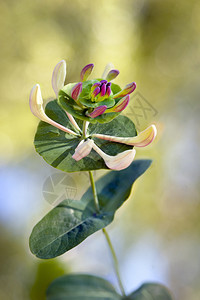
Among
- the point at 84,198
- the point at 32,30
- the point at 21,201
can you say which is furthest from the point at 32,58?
the point at 84,198

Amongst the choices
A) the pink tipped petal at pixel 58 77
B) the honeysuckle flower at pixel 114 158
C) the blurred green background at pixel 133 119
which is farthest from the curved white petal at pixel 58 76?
the blurred green background at pixel 133 119

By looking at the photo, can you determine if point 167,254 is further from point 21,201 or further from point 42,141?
point 42,141

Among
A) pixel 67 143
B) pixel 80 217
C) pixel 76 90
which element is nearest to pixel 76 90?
pixel 76 90

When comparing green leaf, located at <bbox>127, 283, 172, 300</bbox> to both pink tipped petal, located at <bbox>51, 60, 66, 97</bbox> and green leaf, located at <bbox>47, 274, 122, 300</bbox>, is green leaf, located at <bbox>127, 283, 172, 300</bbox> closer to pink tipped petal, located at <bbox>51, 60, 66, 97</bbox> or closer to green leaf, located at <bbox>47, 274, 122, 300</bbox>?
green leaf, located at <bbox>47, 274, 122, 300</bbox>

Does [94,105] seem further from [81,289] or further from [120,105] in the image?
[81,289]

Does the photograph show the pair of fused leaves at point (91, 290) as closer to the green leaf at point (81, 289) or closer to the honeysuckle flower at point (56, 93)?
the green leaf at point (81, 289)

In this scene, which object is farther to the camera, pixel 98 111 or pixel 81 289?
pixel 81 289
